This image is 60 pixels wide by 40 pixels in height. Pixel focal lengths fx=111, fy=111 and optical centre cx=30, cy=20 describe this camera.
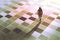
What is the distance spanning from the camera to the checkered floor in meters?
1.26

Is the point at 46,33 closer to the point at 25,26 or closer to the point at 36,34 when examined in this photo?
the point at 36,34

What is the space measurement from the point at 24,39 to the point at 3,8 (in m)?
0.76

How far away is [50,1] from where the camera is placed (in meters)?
1.95

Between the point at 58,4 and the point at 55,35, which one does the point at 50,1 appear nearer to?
the point at 58,4

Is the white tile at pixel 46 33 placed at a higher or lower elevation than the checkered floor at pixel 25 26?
lower

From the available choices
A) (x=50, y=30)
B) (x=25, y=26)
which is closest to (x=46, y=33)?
(x=50, y=30)

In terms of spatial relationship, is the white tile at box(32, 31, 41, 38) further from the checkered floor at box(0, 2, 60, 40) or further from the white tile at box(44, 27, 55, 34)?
the white tile at box(44, 27, 55, 34)

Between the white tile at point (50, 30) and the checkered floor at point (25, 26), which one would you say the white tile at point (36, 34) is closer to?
the checkered floor at point (25, 26)

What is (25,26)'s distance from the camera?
1399mm

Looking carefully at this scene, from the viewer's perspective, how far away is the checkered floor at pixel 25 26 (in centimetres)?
126

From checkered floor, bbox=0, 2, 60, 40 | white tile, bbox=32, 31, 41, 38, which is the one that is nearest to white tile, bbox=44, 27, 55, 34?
checkered floor, bbox=0, 2, 60, 40

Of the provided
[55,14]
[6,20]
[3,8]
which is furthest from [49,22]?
[3,8]

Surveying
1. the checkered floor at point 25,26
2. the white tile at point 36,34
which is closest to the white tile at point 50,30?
the checkered floor at point 25,26

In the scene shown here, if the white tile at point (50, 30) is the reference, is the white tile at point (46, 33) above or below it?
below
